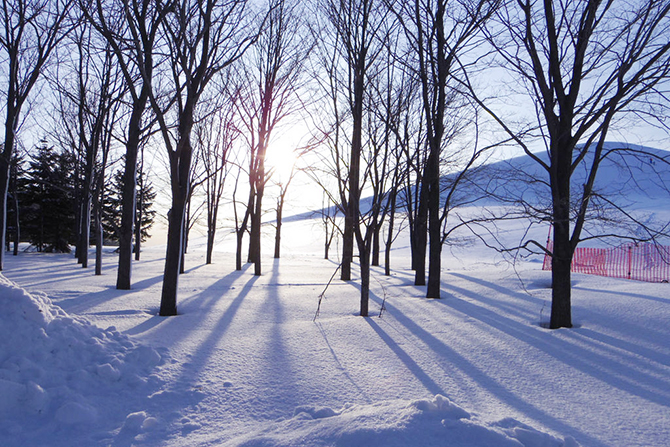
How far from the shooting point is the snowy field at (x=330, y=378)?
2.56 meters

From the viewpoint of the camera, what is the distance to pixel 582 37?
5.36 meters

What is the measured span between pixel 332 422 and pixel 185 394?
55.8 inches

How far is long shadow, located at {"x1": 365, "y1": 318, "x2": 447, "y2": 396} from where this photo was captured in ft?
11.3

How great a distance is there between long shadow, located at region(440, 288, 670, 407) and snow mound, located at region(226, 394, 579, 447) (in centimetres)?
160

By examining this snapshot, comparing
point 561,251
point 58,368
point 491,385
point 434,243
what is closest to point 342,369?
point 491,385

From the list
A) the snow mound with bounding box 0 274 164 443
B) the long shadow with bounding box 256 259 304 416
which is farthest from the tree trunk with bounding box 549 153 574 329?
the snow mound with bounding box 0 274 164 443

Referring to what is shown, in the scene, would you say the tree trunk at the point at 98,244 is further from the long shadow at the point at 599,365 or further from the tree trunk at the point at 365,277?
the long shadow at the point at 599,365

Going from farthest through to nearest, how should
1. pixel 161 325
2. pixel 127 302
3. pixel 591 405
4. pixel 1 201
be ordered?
pixel 1 201 → pixel 127 302 → pixel 161 325 → pixel 591 405

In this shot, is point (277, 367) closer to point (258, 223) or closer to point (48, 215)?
point (258, 223)

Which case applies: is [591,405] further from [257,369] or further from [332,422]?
[257,369]

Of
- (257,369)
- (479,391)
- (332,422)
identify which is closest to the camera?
(332,422)

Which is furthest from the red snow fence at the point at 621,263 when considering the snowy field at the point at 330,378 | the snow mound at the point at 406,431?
the snow mound at the point at 406,431

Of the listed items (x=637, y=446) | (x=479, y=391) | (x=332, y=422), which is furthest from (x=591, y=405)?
(x=332, y=422)

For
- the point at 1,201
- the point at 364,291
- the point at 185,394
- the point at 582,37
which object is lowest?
the point at 185,394
